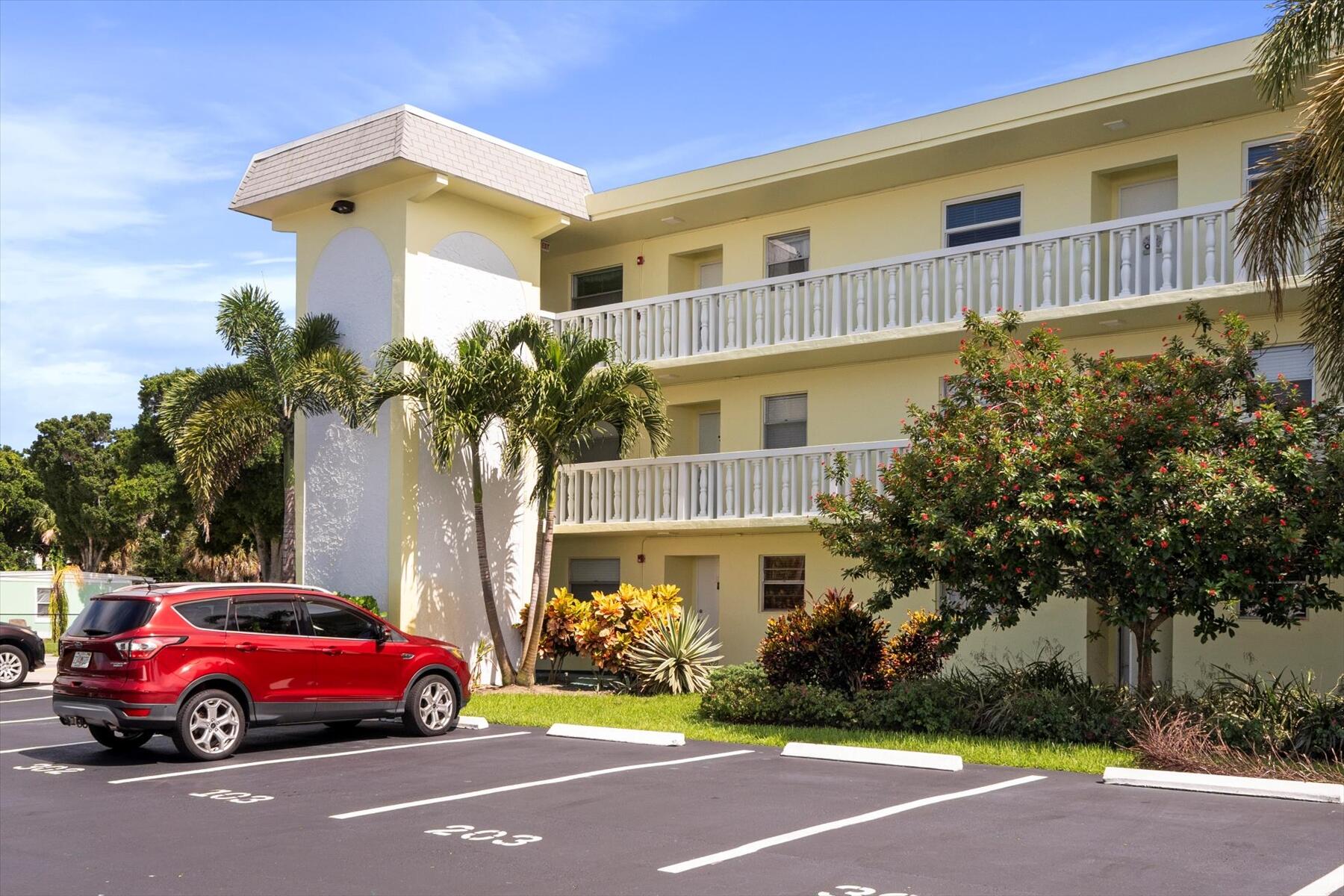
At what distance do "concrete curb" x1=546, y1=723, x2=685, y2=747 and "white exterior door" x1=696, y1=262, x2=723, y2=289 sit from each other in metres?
11.2

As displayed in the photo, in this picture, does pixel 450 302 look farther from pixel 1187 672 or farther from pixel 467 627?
pixel 1187 672

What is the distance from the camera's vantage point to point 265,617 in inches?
536

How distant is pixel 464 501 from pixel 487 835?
12.7m

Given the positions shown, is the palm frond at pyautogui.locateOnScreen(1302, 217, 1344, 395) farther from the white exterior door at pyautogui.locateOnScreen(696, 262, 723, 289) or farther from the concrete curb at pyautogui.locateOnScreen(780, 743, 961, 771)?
the white exterior door at pyautogui.locateOnScreen(696, 262, 723, 289)

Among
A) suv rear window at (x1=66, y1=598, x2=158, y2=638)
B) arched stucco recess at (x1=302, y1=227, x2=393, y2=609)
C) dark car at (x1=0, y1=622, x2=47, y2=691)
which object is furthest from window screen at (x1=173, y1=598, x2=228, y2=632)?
dark car at (x1=0, y1=622, x2=47, y2=691)

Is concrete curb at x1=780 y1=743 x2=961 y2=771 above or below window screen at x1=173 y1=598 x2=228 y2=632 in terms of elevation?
below

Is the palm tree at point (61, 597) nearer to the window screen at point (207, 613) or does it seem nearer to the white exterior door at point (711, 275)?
the white exterior door at point (711, 275)

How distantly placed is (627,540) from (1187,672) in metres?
10.1

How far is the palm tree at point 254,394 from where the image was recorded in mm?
19562

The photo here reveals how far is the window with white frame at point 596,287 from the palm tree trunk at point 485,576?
18.1ft

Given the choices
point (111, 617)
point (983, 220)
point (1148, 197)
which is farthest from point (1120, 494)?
point (111, 617)

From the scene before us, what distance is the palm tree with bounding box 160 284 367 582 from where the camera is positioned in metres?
19.6

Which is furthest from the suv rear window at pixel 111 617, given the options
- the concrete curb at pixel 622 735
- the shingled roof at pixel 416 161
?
the shingled roof at pixel 416 161

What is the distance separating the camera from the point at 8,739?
48.5ft
